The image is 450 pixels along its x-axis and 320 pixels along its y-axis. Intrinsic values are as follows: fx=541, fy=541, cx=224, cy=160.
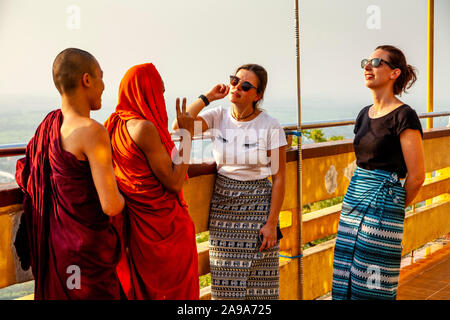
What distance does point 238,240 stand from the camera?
3.15m

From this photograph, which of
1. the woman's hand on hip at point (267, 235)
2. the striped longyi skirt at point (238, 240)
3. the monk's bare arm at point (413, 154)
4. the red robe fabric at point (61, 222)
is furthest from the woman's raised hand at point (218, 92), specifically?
the red robe fabric at point (61, 222)

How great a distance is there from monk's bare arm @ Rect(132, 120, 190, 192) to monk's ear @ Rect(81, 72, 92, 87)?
0.31m

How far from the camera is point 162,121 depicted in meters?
2.56

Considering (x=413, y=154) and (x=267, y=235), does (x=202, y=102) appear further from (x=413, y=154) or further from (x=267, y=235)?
(x=413, y=154)

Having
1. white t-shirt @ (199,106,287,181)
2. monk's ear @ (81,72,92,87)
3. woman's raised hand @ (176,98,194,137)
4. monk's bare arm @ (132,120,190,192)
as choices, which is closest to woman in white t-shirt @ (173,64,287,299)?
white t-shirt @ (199,106,287,181)

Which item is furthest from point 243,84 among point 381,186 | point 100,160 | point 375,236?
point 100,160

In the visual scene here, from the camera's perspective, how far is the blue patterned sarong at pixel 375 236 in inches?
121

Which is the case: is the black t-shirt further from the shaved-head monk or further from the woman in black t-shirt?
the shaved-head monk

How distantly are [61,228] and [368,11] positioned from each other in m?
2.88

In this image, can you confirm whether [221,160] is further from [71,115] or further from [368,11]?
[368,11]

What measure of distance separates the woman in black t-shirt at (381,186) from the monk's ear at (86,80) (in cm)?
167

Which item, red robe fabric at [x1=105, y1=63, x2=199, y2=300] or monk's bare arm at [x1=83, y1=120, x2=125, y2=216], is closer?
monk's bare arm at [x1=83, y1=120, x2=125, y2=216]

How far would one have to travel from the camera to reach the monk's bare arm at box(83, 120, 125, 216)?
2.13 m
